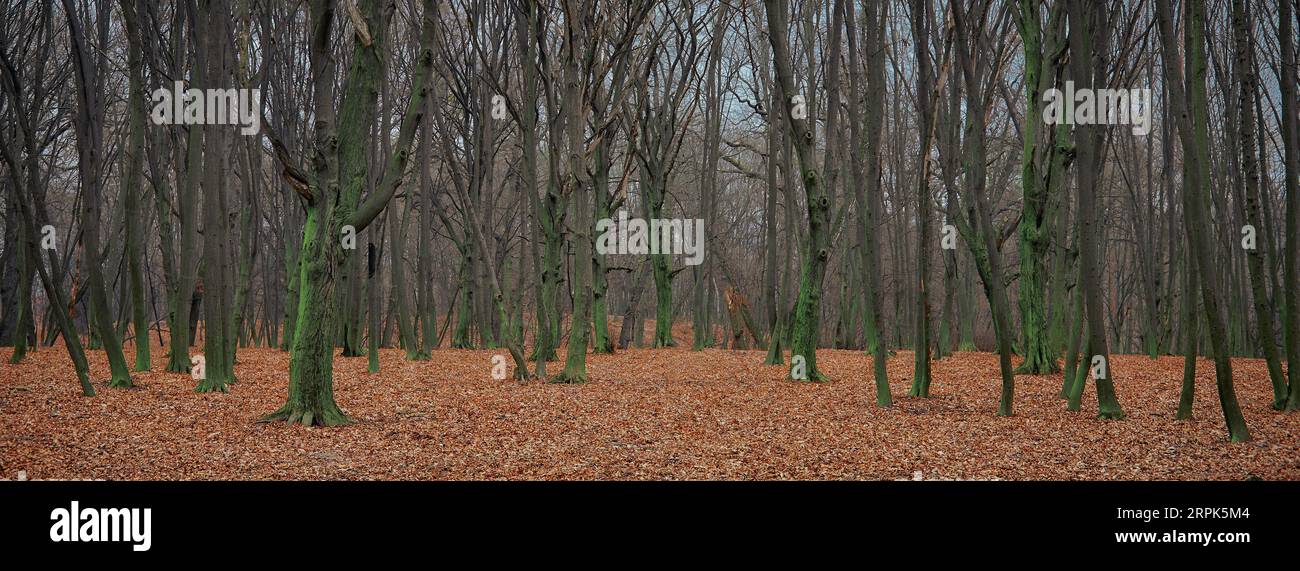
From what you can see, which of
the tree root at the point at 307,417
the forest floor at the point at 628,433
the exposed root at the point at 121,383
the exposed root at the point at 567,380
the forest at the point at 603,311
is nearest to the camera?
the forest floor at the point at 628,433

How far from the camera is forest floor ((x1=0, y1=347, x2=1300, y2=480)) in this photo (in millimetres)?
5023

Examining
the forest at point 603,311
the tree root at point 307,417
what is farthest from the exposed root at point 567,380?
the tree root at point 307,417

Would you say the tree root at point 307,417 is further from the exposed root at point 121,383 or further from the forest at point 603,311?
the exposed root at point 121,383

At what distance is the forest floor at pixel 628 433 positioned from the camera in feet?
16.5

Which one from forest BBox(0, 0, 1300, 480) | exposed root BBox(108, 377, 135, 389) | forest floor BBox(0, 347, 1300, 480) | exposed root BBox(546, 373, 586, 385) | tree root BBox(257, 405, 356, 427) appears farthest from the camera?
exposed root BBox(546, 373, 586, 385)

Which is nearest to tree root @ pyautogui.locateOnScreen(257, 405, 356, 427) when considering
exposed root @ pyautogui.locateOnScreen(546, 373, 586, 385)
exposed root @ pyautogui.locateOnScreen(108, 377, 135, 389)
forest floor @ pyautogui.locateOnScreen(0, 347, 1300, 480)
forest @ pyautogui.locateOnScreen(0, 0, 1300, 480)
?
forest @ pyautogui.locateOnScreen(0, 0, 1300, 480)

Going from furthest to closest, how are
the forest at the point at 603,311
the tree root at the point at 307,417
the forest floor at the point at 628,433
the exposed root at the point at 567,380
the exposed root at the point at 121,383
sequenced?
1. the exposed root at the point at 567,380
2. the exposed root at the point at 121,383
3. the tree root at the point at 307,417
4. the forest at the point at 603,311
5. the forest floor at the point at 628,433

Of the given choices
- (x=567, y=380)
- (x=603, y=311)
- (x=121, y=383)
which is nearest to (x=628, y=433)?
(x=567, y=380)

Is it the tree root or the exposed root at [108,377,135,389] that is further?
the exposed root at [108,377,135,389]

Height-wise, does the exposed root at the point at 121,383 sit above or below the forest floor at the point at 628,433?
above

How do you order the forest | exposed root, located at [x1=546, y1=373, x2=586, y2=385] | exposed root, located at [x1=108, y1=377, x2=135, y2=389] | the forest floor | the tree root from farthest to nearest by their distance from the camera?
1. exposed root, located at [x1=546, y1=373, x2=586, y2=385]
2. exposed root, located at [x1=108, y1=377, x2=135, y2=389]
3. the tree root
4. the forest
5. the forest floor

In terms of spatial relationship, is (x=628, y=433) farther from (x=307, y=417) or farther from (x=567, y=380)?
(x=567, y=380)

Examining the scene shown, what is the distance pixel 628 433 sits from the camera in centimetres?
646

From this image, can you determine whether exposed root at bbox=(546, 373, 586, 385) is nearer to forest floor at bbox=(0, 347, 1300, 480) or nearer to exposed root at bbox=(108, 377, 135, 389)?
forest floor at bbox=(0, 347, 1300, 480)
